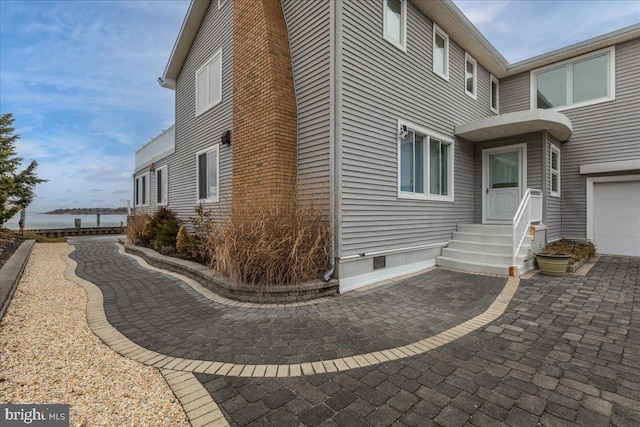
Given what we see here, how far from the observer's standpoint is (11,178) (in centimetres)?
810

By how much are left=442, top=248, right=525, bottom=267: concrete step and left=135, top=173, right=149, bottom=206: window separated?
13810 millimetres

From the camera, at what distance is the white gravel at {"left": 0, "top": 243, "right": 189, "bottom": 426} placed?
80.5 inches

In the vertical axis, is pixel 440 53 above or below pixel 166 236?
above

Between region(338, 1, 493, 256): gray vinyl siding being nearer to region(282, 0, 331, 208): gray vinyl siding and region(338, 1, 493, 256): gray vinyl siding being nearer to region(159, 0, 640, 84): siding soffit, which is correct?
region(282, 0, 331, 208): gray vinyl siding

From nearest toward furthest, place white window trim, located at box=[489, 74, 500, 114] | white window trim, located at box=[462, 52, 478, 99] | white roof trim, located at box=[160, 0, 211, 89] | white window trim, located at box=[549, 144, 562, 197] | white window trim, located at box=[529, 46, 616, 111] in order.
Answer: white window trim, located at box=[549, 144, 562, 197] < white window trim, located at box=[529, 46, 616, 111] < white window trim, located at box=[462, 52, 478, 99] < white roof trim, located at box=[160, 0, 211, 89] < white window trim, located at box=[489, 74, 500, 114]

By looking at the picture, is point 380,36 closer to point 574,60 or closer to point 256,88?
point 256,88

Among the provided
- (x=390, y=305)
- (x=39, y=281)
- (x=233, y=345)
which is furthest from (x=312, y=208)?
(x=39, y=281)

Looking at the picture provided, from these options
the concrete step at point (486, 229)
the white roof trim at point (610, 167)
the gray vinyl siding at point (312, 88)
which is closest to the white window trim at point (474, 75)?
the white roof trim at point (610, 167)

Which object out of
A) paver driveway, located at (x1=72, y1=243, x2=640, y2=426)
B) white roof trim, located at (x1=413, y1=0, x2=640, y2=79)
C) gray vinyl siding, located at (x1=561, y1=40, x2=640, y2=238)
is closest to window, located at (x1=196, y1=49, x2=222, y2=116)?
white roof trim, located at (x1=413, y1=0, x2=640, y2=79)

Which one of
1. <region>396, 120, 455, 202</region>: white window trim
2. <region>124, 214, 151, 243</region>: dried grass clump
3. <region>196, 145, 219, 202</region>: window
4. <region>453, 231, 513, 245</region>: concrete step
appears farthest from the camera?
<region>124, 214, 151, 243</region>: dried grass clump

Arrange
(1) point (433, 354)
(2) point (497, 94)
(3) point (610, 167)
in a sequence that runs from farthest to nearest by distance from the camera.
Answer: (2) point (497, 94), (3) point (610, 167), (1) point (433, 354)

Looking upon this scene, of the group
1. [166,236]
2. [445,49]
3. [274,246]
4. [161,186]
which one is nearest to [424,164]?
[445,49]

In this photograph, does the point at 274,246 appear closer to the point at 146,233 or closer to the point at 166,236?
the point at 166,236

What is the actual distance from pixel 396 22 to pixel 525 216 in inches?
218
